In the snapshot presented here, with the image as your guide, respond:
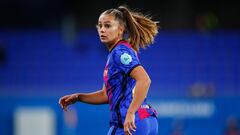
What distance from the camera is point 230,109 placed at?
14.0 meters

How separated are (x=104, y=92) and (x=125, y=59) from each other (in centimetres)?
80

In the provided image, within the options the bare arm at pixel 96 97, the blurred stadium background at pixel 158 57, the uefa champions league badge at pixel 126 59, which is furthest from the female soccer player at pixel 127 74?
the blurred stadium background at pixel 158 57

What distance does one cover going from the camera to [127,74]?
5.13 m

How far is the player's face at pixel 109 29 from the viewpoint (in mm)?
5316

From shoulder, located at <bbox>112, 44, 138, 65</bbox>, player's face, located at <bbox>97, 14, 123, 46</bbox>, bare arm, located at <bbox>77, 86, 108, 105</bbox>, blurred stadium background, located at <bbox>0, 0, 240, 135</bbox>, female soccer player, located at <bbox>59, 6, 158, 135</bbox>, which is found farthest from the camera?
blurred stadium background, located at <bbox>0, 0, 240, 135</bbox>

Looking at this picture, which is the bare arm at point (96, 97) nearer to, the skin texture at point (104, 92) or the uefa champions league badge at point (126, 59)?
the skin texture at point (104, 92)

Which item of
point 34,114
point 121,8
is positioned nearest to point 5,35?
point 34,114

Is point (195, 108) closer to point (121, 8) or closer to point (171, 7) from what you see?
point (171, 7)

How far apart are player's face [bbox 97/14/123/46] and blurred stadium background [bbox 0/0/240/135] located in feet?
28.5

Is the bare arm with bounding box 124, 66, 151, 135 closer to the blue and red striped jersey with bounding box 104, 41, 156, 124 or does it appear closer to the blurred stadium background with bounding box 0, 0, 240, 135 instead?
the blue and red striped jersey with bounding box 104, 41, 156, 124

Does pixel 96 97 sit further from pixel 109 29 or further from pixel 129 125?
pixel 129 125

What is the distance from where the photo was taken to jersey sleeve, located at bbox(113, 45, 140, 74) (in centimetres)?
507

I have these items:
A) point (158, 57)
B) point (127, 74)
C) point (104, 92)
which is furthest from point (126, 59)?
point (158, 57)

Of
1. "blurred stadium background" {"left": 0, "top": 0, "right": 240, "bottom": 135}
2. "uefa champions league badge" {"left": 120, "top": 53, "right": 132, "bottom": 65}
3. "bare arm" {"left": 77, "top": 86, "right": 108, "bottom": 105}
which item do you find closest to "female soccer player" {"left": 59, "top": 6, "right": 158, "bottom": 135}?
"uefa champions league badge" {"left": 120, "top": 53, "right": 132, "bottom": 65}
